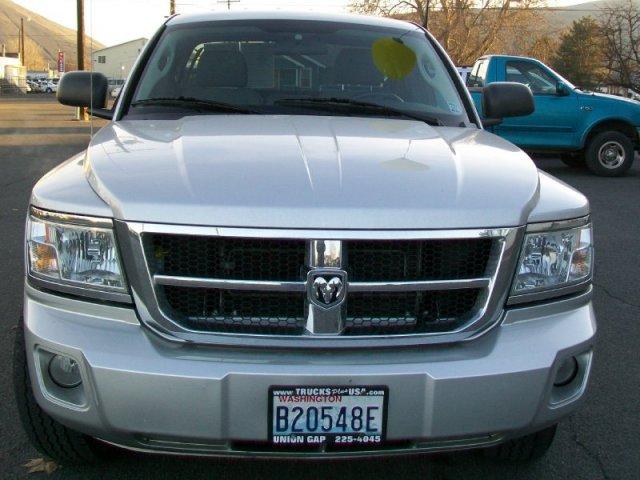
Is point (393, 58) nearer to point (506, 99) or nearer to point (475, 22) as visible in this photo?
point (506, 99)

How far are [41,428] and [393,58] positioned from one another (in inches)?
94.4

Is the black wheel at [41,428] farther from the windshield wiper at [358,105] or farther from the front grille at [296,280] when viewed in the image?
the windshield wiper at [358,105]

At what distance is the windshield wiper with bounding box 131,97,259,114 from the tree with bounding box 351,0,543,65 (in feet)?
153

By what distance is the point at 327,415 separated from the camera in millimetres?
2225

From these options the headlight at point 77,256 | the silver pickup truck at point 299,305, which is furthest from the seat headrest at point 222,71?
the headlight at point 77,256

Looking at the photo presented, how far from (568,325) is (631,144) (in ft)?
37.1

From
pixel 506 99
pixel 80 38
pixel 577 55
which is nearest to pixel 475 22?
pixel 577 55

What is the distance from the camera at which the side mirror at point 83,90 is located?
13.1 feet

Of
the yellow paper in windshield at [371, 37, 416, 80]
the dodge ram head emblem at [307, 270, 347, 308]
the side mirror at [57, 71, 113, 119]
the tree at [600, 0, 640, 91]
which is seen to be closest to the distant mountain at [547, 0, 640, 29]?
the tree at [600, 0, 640, 91]

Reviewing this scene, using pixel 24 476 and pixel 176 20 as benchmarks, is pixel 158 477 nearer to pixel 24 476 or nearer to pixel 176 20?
pixel 24 476

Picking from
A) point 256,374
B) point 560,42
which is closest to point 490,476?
point 256,374

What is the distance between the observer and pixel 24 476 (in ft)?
9.14

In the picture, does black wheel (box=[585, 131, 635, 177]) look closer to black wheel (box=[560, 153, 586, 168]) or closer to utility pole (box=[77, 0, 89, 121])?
black wheel (box=[560, 153, 586, 168])

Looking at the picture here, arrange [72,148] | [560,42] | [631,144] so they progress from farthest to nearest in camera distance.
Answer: [560,42], [72,148], [631,144]
